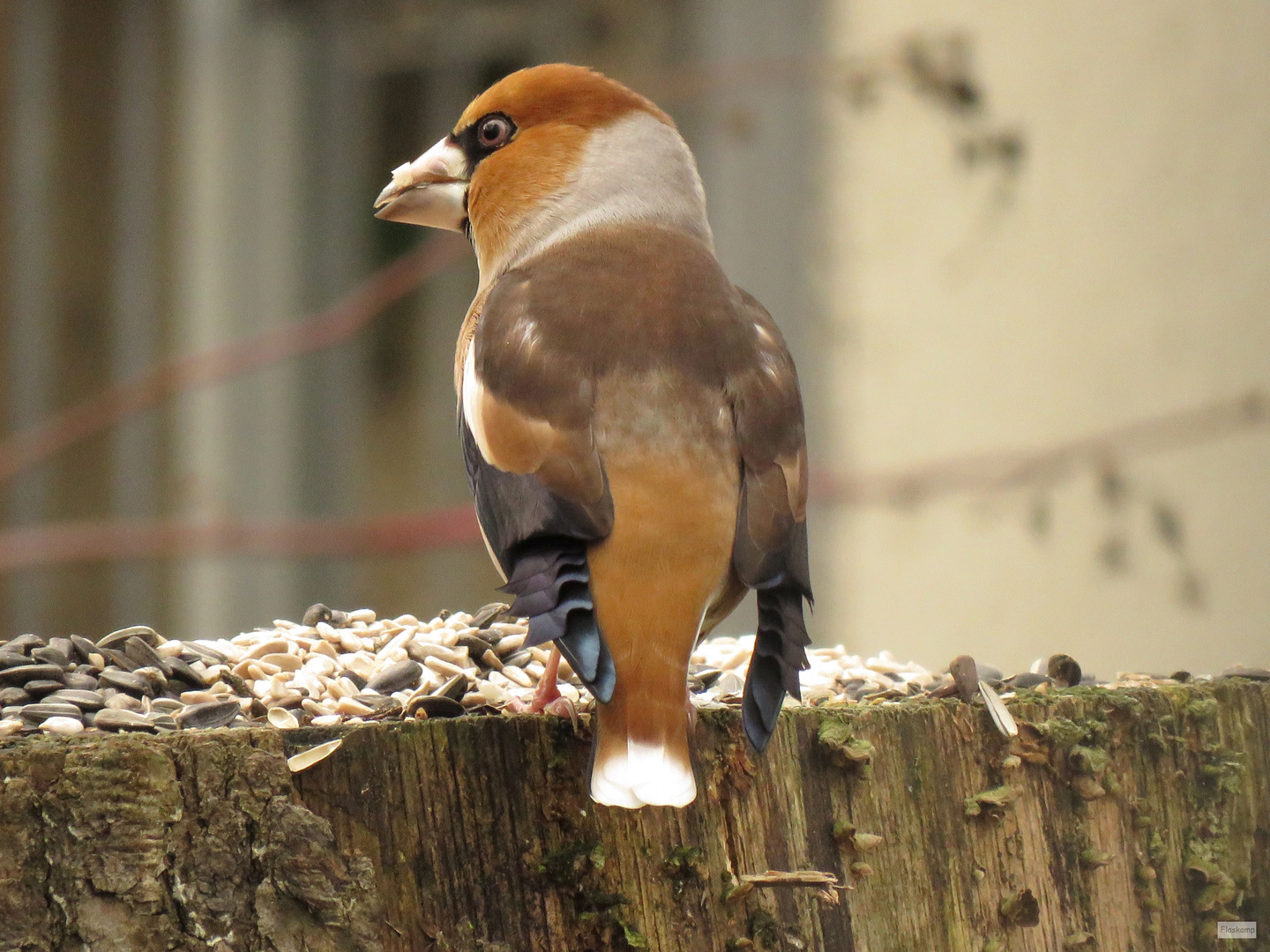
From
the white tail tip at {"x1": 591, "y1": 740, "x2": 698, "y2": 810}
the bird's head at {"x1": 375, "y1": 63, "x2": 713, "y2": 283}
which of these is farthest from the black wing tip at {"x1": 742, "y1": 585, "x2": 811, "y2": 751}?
the bird's head at {"x1": 375, "y1": 63, "x2": 713, "y2": 283}

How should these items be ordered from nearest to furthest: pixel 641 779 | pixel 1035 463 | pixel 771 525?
1. pixel 641 779
2. pixel 771 525
3. pixel 1035 463

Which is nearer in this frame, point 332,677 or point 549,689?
point 549,689

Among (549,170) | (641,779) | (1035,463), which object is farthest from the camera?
(1035,463)

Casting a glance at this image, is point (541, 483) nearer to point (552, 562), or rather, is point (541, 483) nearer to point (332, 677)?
point (552, 562)

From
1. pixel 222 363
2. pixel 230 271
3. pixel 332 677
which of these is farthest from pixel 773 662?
pixel 230 271

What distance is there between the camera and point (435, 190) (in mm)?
3197

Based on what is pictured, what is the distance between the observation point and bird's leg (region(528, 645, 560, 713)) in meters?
2.42

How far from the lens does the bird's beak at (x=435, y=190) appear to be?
318 cm

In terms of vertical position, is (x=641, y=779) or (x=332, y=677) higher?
(x=332, y=677)

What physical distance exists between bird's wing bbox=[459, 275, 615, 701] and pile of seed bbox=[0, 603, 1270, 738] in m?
0.31

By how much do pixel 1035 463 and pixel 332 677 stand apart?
7.19ft

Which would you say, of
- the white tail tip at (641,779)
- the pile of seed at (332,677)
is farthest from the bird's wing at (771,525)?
the pile of seed at (332,677)

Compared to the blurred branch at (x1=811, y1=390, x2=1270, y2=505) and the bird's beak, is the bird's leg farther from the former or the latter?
the blurred branch at (x1=811, y1=390, x2=1270, y2=505)

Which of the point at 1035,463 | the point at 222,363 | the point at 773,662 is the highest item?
the point at 222,363
